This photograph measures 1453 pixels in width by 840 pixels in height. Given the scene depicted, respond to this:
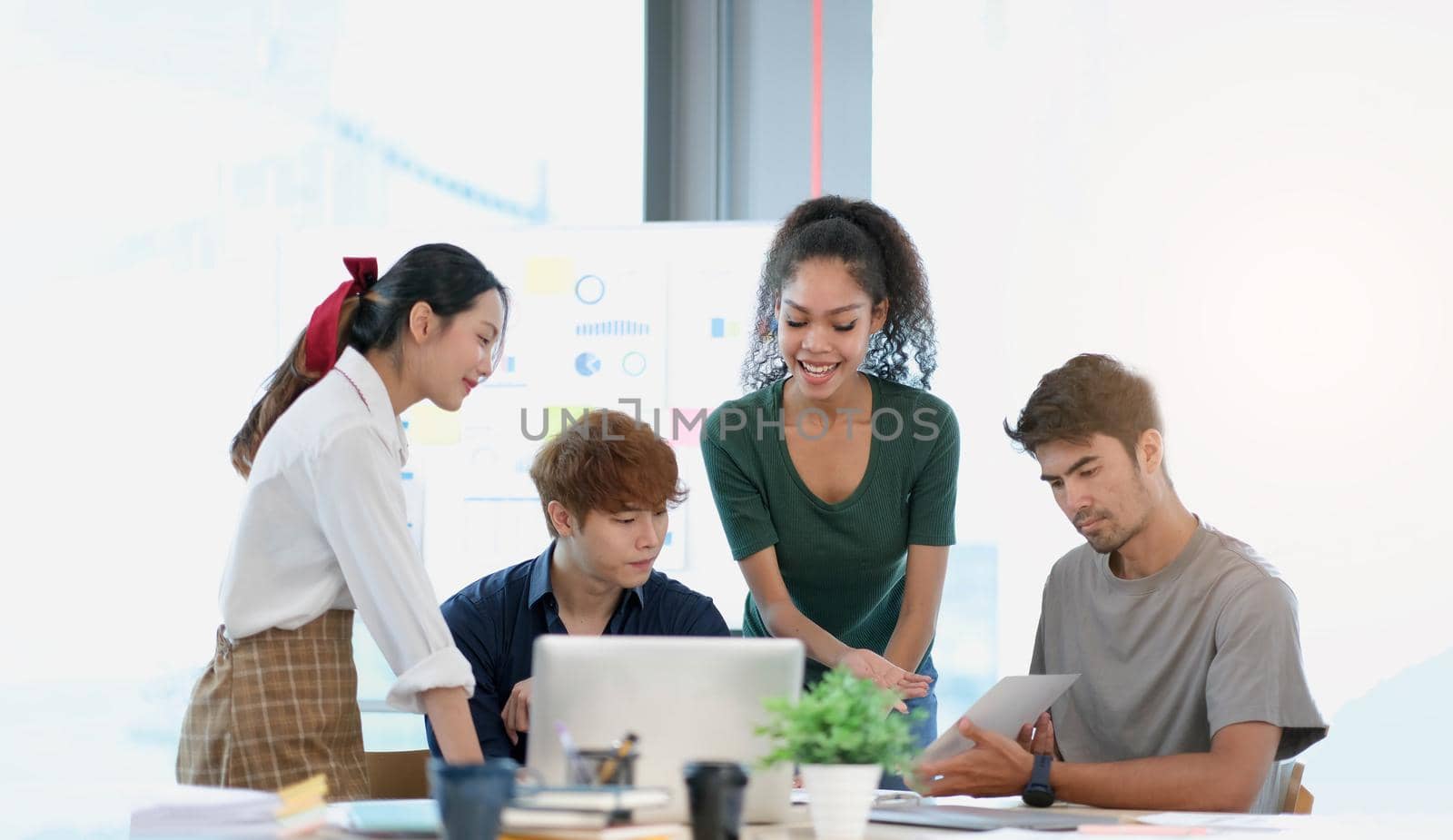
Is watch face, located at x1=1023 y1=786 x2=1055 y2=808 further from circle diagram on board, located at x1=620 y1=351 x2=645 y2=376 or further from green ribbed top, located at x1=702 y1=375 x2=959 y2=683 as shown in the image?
circle diagram on board, located at x1=620 y1=351 x2=645 y2=376

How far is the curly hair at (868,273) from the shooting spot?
240 centimetres

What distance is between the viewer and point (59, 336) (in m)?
3.48

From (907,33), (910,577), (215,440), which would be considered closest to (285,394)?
(910,577)

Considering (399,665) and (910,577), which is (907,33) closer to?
(910,577)

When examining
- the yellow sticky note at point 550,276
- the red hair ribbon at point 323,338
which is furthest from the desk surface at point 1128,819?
the yellow sticky note at point 550,276

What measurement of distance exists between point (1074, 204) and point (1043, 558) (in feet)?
2.77

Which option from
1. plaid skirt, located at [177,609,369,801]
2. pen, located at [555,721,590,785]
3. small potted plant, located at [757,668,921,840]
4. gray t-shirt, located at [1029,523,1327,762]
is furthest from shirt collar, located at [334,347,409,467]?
gray t-shirt, located at [1029,523,1327,762]

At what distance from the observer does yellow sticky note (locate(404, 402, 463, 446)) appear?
319 cm

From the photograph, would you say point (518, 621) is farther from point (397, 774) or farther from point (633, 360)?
point (633, 360)

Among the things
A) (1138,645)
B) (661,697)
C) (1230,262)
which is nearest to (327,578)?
(661,697)

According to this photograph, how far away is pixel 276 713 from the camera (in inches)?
69.9

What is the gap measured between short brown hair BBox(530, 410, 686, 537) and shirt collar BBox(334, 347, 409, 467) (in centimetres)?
32

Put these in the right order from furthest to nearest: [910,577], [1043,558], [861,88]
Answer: [861,88] < [1043,558] < [910,577]

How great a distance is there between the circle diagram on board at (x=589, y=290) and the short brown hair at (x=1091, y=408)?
137cm
